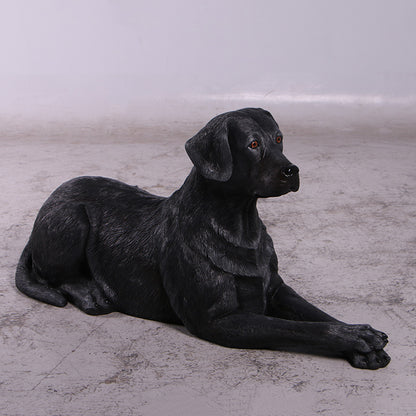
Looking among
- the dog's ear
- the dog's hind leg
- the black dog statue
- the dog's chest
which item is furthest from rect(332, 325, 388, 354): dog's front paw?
the dog's hind leg

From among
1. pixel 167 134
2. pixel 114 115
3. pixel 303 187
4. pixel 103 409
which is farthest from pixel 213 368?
pixel 114 115

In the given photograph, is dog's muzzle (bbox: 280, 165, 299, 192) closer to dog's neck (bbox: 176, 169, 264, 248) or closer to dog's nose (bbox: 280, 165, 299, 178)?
dog's nose (bbox: 280, 165, 299, 178)

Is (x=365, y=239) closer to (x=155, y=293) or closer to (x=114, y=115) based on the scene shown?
(x=155, y=293)

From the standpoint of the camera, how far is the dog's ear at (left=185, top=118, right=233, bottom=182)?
3.92 m

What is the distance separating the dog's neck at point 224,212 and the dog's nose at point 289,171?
261 millimetres

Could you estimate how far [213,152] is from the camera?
3979 millimetres

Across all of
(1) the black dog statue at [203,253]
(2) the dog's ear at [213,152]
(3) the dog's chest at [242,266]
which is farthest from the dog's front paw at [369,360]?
(2) the dog's ear at [213,152]

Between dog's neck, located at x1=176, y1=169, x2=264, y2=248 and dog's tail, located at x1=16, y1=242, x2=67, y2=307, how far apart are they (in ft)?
3.27

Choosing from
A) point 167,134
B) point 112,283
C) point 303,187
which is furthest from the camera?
point 167,134

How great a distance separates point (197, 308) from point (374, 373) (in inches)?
34.6

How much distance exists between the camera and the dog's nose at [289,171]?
3.85m

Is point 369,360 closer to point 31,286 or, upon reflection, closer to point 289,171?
point 289,171

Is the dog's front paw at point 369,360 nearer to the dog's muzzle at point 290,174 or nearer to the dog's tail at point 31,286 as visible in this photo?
the dog's muzzle at point 290,174

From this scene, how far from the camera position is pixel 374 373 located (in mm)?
3885
